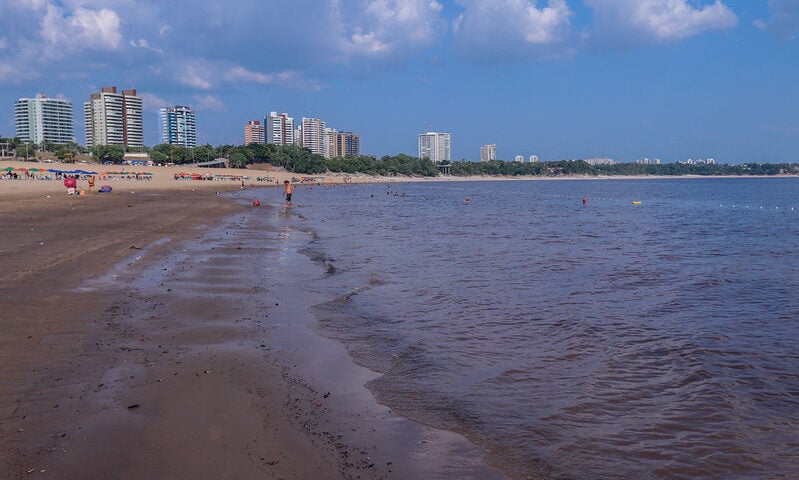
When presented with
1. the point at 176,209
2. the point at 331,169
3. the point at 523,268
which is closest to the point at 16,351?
the point at 523,268

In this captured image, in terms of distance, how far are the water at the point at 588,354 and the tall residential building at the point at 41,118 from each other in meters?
191

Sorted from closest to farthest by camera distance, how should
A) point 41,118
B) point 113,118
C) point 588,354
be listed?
point 588,354, point 41,118, point 113,118

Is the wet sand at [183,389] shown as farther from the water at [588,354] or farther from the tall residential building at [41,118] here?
the tall residential building at [41,118]

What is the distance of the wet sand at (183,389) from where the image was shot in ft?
15.5

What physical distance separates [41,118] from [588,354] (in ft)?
674

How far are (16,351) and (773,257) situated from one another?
21.0m

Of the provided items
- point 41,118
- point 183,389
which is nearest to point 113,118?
point 41,118

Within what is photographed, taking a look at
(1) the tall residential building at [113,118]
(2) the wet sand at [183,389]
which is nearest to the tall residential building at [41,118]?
(1) the tall residential building at [113,118]

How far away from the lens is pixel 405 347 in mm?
8586

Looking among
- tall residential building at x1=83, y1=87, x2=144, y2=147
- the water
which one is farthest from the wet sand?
tall residential building at x1=83, y1=87, x2=144, y2=147

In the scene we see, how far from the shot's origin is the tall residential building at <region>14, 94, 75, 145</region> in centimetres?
17750

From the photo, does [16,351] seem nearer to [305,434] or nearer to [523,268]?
[305,434]

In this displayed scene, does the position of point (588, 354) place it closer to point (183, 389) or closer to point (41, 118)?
point (183, 389)

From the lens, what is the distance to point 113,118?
186 m
